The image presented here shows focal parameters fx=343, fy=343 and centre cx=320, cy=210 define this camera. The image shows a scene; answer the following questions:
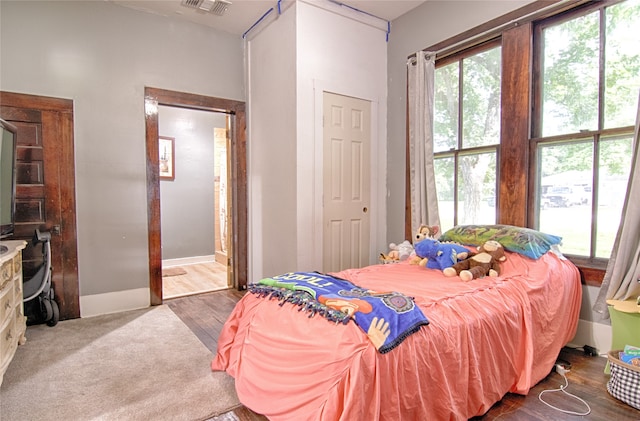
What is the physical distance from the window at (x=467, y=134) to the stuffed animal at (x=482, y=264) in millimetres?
661

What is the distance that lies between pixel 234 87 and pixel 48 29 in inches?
67.6

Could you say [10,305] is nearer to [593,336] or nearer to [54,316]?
[54,316]

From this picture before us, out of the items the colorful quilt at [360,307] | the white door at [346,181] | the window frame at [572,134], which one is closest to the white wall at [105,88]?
the white door at [346,181]

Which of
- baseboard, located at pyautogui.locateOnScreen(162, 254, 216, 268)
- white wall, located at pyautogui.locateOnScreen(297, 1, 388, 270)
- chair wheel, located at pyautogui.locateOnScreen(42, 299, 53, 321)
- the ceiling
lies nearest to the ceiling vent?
the ceiling

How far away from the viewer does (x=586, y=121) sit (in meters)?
2.45

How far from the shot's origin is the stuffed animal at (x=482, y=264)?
2.24 meters

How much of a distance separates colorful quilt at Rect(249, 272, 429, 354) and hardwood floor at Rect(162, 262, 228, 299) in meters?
2.60

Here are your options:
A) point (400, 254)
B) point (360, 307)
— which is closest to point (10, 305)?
point (360, 307)

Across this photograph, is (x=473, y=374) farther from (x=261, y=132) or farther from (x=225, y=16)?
(x=225, y=16)

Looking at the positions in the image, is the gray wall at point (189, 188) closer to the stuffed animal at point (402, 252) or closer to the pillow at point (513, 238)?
the stuffed animal at point (402, 252)

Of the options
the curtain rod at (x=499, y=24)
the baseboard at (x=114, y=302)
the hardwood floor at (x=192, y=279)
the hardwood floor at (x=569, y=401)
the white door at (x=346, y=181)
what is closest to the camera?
the hardwood floor at (x=569, y=401)

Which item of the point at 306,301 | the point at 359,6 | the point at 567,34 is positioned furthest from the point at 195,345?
the point at 567,34

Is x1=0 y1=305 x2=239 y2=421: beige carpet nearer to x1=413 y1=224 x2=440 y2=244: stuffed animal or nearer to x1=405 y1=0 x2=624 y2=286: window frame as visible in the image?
x1=413 y1=224 x2=440 y2=244: stuffed animal

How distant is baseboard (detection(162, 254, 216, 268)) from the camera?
5484 millimetres
